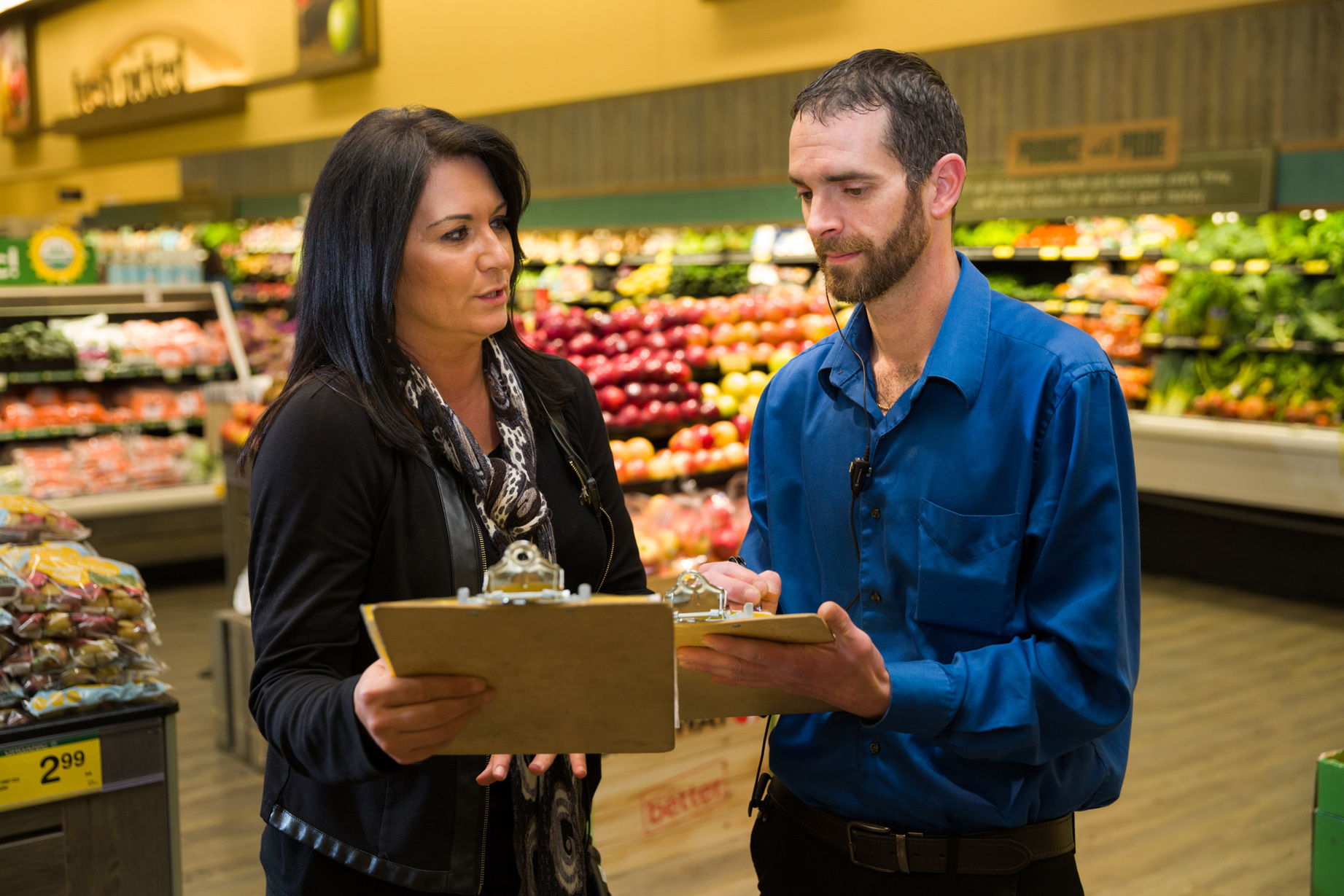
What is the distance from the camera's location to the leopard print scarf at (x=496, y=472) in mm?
1503

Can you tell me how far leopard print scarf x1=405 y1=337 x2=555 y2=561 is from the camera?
1.50m

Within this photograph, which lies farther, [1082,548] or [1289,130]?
[1289,130]

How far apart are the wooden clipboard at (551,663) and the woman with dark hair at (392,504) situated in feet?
0.75

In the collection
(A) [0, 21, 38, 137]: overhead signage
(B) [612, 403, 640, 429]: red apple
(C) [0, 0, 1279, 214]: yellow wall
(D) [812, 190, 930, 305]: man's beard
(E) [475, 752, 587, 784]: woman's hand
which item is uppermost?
(A) [0, 21, 38, 137]: overhead signage

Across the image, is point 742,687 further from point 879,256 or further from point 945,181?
point 945,181

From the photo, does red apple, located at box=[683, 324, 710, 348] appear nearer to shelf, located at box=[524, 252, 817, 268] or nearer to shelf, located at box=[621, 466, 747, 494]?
shelf, located at box=[621, 466, 747, 494]

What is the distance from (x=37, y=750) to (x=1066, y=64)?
21.1 feet

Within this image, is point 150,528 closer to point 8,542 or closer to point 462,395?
point 8,542

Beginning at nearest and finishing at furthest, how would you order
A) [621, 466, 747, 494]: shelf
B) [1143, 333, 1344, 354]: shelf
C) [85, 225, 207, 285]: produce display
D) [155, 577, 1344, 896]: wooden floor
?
[155, 577, 1344, 896]: wooden floor → [621, 466, 747, 494]: shelf → [1143, 333, 1344, 354]: shelf → [85, 225, 207, 285]: produce display

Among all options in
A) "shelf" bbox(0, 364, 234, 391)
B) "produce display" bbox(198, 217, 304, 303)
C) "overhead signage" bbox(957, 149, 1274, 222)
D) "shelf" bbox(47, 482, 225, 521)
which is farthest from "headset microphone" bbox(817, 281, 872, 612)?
"produce display" bbox(198, 217, 304, 303)

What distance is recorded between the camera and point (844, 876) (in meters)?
1.53

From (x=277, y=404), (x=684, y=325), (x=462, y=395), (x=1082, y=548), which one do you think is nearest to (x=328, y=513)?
(x=277, y=404)

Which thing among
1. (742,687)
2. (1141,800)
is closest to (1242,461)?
(1141,800)

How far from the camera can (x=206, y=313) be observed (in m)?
7.45
